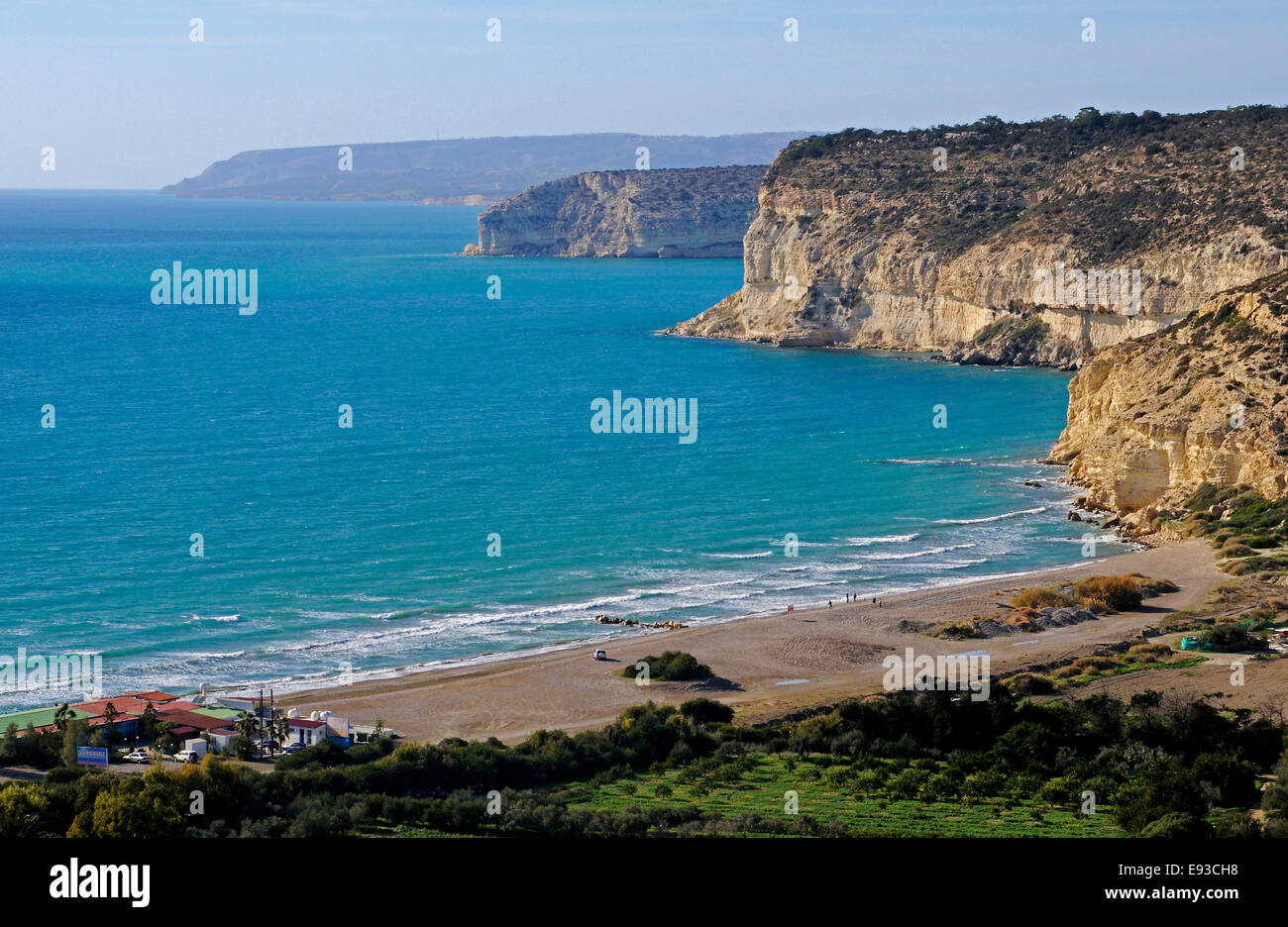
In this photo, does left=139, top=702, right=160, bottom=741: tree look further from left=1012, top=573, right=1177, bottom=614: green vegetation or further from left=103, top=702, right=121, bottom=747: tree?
left=1012, top=573, right=1177, bottom=614: green vegetation

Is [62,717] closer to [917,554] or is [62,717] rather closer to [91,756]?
[91,756]

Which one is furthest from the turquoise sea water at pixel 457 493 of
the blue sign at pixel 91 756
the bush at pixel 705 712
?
the bush at pixel 705 712

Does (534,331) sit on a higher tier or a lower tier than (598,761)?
higher

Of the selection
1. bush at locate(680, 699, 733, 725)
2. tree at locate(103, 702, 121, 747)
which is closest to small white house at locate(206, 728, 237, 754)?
tree at locate(103, 702, 121, 747)

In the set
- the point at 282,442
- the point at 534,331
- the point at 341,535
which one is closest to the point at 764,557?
the point at 341,535

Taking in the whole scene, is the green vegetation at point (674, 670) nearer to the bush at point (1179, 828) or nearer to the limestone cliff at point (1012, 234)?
the bush at point (1179, 828)
